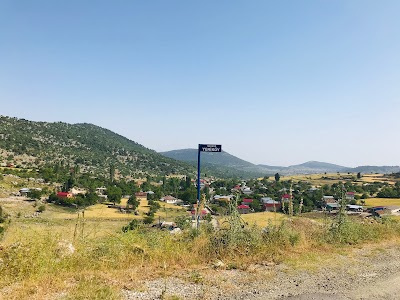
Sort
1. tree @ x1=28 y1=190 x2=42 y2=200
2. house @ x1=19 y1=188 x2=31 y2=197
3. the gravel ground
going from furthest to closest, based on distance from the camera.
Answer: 1. house @ x1=19 y1=188 x2=31 y2=197
2. tree @ x1=28 y1=190 x2=42 y2=200
3. the gravel ground

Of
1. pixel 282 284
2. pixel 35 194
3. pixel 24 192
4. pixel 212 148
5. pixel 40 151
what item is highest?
pixel 40 151

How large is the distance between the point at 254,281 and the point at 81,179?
386 feet

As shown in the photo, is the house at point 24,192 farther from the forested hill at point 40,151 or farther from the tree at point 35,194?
the forested hill at point 40,151

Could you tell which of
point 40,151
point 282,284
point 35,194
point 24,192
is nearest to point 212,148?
point 282,284

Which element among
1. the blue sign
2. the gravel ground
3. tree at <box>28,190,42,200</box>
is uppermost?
the blue sign

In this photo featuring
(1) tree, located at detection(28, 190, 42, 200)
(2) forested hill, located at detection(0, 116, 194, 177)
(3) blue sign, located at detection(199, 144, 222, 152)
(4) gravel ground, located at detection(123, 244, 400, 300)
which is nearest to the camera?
(4) gravel ground, located at detection(123, 244, 400, 300)

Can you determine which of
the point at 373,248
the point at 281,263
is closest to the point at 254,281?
the point at 281,263

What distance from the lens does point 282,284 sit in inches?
266

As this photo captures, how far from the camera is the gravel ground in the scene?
6023mm

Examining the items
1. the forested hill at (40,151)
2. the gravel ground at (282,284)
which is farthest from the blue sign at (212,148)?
the forested hill at (40,151)

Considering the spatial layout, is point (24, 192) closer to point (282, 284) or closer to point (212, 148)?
point (212, 148)

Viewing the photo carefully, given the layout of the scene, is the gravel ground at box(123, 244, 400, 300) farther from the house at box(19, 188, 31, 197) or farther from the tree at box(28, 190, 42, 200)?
the house at box(19, 188, 31, 197)

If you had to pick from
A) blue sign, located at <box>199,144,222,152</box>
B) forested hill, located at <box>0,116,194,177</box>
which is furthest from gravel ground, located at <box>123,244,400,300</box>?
forested hill, located at <box>0,116,194,177</box>

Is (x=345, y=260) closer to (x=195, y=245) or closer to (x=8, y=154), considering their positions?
(x=195, y=245)
